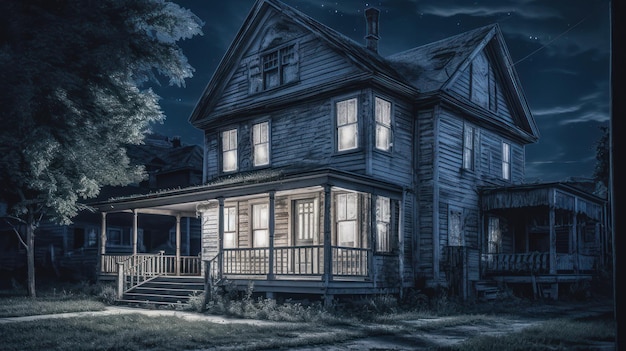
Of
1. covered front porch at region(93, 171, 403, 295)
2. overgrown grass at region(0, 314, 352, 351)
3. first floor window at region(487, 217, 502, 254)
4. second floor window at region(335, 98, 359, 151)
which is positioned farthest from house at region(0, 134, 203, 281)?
overgrown grass at region(0, 314, 352, 351)

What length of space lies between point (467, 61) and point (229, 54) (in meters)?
9.25

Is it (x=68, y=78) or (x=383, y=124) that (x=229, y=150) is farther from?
(x=68, y=78)

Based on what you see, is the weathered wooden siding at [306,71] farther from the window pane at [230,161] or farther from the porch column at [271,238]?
the porch column at [271,238]

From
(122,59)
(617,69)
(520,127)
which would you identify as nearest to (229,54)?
(122,59)

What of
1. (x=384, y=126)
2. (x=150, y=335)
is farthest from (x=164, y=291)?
(x=384, y=126)

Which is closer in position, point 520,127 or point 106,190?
point 520,127

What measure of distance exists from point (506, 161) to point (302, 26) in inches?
432

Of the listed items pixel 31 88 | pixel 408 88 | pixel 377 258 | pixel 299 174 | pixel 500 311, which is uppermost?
pixel 408 88

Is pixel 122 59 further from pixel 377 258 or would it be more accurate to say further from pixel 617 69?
pixel 617 69

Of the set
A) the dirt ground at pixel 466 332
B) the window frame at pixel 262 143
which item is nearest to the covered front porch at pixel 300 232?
the window frame at pixel 262 143

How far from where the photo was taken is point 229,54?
23500mm

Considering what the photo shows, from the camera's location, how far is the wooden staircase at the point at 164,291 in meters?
18.8

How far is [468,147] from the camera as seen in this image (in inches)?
893

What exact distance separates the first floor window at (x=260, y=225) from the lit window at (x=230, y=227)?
1.04 m
